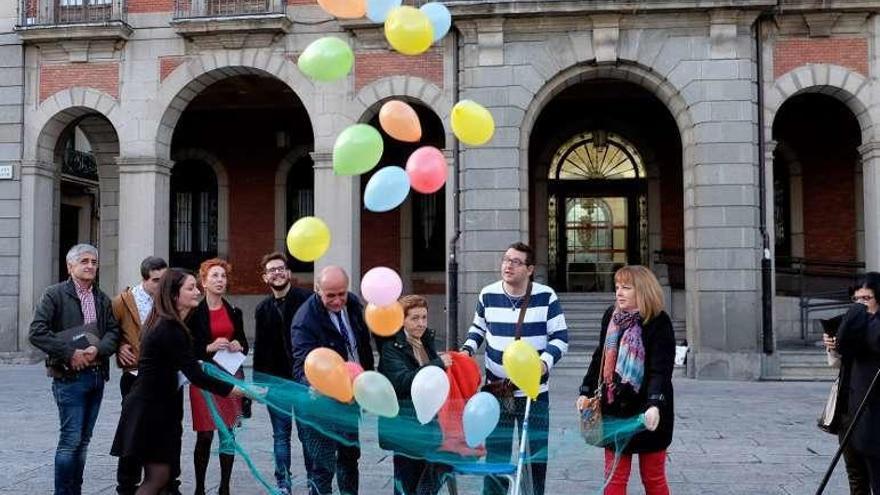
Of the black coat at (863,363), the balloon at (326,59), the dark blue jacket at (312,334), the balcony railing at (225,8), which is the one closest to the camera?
the black coat at (863,363)

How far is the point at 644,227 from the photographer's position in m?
19.2

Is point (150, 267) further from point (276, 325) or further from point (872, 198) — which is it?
point (872, 198)

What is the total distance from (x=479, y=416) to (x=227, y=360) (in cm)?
240

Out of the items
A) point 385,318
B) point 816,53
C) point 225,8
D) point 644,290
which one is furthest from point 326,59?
point 816,53

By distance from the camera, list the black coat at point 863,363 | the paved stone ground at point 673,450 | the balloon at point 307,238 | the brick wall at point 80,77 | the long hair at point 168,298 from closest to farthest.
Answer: the long hair at point 168,298, the black coat at point 863,363, the balloon at point 307,238, the paved stone ground at point 673,450, the brick wall at point 80,77

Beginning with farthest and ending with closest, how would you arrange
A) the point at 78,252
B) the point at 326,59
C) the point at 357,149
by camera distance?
the point at 78,252
the point at 326,59
the point at 357,149

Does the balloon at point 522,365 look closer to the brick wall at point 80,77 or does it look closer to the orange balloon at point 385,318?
the orange balloon at point 385,318

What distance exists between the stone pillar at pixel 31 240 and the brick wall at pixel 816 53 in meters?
14.2

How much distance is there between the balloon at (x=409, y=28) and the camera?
212 inches

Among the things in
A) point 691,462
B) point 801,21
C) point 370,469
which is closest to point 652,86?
point 801,21

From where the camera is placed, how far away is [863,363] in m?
5.15

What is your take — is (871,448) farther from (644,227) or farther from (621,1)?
(644,227)

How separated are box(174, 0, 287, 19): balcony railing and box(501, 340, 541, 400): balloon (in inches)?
482

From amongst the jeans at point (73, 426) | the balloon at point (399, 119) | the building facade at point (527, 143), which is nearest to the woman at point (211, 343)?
the jeans at point (73, 426)
